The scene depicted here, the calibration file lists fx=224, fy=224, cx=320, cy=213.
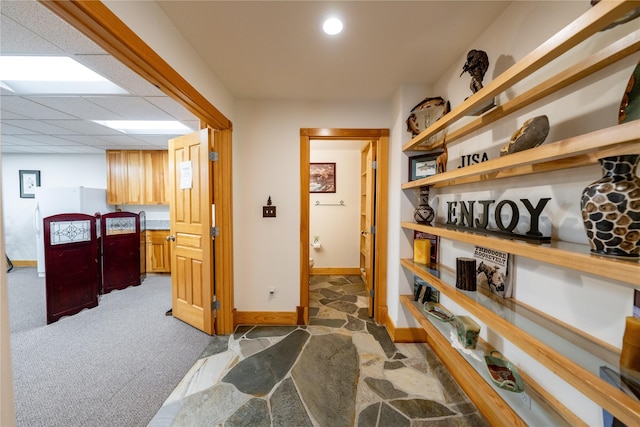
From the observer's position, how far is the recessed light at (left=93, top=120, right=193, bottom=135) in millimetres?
2926

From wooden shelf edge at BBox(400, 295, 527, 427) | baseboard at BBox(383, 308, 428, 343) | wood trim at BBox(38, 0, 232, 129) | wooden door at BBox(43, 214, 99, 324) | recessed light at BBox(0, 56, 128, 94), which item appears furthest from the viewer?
wooden door at BBox(43, 214, 99, 324)

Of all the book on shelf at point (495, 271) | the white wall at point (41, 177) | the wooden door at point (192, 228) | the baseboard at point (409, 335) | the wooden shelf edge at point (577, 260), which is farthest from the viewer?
the white wall at point (41, 177)

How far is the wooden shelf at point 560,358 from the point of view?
608 mm

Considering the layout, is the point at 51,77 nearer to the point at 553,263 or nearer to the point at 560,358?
the point at 553,263

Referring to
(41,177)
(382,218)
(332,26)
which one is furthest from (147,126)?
(41,177)

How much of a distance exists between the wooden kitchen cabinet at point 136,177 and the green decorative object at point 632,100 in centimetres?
513

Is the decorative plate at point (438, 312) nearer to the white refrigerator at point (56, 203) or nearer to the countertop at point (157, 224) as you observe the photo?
the countertop at point (157, 224)

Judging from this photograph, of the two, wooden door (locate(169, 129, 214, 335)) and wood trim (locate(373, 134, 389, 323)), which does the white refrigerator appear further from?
wood trim (locate(373, 134, 389, 323))

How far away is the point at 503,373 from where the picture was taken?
1.17 metres

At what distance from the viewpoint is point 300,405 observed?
1.48 m

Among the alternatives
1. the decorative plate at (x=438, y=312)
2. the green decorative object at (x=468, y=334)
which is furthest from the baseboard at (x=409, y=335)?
the green decorative object at (x=468, y=334)

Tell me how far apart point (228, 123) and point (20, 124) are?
306cm

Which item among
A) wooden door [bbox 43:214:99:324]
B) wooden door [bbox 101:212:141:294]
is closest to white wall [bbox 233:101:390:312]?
wooden door [bbox 43:214:99:324]

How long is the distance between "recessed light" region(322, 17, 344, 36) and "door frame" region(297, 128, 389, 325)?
97 cm
